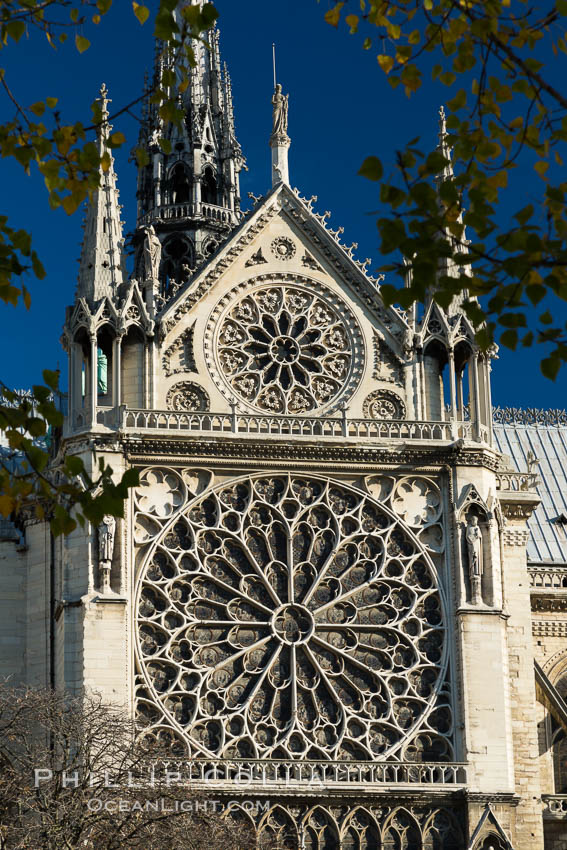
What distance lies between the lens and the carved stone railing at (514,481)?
37.4 meters

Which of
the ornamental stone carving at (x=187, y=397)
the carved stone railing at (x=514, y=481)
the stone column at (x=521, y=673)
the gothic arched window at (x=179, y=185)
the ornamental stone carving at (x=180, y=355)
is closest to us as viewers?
the stone column at (x=521, y=673)

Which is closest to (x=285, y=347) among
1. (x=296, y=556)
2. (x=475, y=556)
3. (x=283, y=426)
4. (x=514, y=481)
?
(x=283, y=426)

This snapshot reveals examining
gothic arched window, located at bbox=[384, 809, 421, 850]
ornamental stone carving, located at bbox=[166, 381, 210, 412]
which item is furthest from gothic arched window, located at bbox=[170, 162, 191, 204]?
gothic arched window, located at bbox=[384, 809, 421, 850]

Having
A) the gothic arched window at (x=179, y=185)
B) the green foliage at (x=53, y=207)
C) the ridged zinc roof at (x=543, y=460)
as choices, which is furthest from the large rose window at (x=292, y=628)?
the green foliage at (x=53, y=207)

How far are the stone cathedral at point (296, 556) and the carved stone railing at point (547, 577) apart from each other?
3.84 m

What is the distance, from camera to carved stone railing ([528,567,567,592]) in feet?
135

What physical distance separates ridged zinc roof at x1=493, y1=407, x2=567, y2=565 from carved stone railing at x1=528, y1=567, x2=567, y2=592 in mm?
1131

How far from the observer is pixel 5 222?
1299 centimetres

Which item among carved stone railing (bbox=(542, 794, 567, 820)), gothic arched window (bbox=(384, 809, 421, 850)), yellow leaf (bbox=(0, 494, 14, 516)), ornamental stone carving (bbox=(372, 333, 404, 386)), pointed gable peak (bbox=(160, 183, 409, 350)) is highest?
pointed gable peak (bbox=(160, 183, 409, 350))

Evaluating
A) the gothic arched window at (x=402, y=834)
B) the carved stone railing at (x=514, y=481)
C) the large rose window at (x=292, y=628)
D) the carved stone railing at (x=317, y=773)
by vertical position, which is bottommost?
the gothic arched window at (x=402, y=834)

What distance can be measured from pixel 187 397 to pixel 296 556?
366 cm

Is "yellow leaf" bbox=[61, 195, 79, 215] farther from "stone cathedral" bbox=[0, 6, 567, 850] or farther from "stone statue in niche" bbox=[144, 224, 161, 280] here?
"stone statue in niche" bbox=[144, 224, 161, 280]

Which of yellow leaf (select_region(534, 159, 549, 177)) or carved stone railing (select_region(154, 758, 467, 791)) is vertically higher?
yellow leaf (select_region(534, 159, 549, 177))

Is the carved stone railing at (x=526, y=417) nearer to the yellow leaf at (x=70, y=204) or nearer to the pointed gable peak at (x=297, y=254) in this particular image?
the pointed gable peak at (x=297, y=254)
